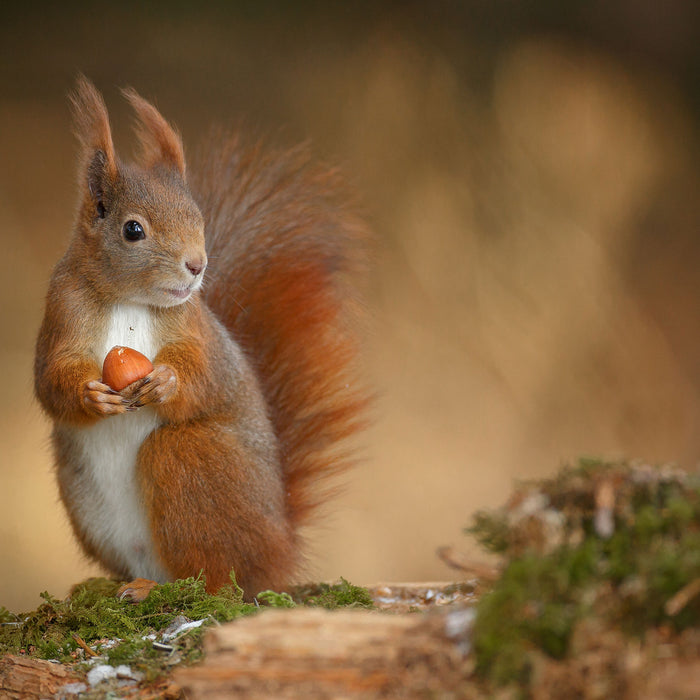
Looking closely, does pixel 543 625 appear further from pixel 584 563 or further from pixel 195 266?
pixel 195 266

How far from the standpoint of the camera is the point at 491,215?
10.1 feet

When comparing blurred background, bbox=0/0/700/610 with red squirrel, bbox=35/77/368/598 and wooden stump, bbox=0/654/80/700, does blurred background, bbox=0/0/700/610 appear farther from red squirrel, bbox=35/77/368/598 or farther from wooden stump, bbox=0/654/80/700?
wooden stump, bbox=0/654/80/700

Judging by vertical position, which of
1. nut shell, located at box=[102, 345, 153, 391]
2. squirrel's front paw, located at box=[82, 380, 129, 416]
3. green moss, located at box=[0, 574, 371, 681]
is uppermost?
nut shell, located at box=[102, 345, 153, 391]

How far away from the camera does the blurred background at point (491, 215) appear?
2.96 metres

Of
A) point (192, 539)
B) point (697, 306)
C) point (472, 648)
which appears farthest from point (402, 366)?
point (472, 648)

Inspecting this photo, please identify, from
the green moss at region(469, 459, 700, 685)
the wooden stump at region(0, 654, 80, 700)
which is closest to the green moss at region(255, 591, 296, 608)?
the wooden stump at region(0, 654, 80, 700)

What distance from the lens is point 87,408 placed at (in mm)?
1286

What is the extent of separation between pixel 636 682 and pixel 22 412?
2.42 metres

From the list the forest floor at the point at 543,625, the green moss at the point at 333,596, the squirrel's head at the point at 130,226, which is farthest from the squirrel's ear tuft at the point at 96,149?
the forest floor at the point at 543,625

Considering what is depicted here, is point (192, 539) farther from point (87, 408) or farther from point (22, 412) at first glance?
point (22, 412)

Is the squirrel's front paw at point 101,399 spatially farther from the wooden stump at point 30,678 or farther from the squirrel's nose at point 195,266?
the wooden stump at point 30,678

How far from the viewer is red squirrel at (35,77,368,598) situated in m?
1.31

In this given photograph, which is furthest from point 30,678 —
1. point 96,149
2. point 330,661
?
point 96,149

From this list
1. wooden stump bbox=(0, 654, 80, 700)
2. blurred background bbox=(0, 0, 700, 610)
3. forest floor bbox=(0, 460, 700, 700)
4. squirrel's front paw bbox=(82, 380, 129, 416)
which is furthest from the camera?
blurred background bbox=(0, 0, 700, 610)
